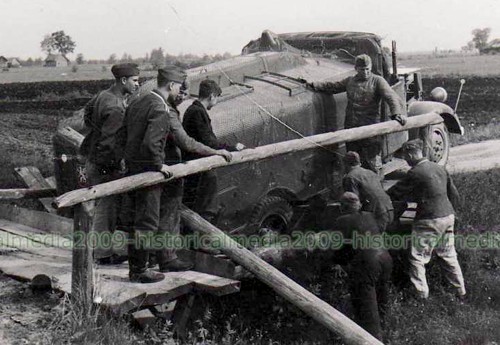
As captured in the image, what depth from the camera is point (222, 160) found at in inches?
235

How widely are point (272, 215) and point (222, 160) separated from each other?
196 centimetres

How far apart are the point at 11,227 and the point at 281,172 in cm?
340

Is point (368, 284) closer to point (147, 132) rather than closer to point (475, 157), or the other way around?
point (147, 132)

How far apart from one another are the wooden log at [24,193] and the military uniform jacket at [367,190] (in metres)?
3.85

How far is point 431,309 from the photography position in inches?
283

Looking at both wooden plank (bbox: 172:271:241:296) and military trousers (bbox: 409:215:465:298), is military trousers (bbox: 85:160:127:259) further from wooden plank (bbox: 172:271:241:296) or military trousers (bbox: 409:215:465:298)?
military trousers (bbox: 409:215:465:298)

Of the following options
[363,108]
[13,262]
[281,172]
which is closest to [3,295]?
[13,262]

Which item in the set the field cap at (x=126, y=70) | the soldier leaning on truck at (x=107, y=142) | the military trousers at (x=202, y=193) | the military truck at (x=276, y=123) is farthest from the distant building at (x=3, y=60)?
the field cap at (x=126, y=70)

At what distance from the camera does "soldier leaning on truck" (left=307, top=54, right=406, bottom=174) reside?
8352 millimetres

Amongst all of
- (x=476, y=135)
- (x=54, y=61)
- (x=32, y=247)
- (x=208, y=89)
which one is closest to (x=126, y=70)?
(x=208, y=89)

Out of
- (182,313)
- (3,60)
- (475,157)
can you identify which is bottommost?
(475,157)

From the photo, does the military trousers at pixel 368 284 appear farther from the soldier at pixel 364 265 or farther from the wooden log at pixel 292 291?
the wooden log at pixel 292 291

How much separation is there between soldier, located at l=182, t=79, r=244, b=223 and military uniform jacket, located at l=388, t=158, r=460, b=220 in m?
2.06

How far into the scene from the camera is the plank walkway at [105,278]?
5.06m
